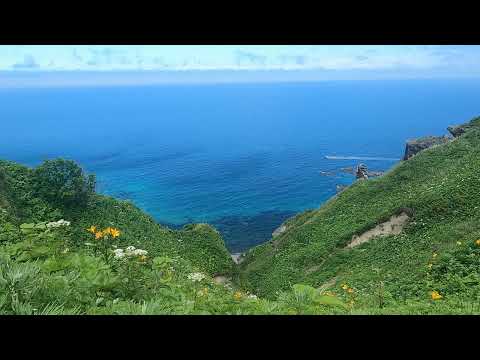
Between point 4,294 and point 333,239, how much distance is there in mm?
23345

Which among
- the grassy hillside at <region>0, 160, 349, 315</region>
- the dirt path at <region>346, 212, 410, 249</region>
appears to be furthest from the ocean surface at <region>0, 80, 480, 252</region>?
the grassy hillside at <region>0, 160, 349, 315</region>

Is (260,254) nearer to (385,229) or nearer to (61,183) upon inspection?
(385,229)

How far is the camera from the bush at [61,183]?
24.0 m

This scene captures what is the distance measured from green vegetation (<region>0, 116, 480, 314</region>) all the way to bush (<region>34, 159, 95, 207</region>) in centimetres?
6

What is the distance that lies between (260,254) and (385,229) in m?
12.0

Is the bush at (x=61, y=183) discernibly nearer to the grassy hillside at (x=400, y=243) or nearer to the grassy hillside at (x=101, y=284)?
the grassy hillside at (x=101, y=284)

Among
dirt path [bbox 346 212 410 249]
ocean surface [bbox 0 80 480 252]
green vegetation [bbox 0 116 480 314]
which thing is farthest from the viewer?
ocean surface [bbox 0 80 480 252]

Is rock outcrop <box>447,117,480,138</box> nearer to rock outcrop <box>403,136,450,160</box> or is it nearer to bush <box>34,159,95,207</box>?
rock outcrop <box>403,136,450,160</box>

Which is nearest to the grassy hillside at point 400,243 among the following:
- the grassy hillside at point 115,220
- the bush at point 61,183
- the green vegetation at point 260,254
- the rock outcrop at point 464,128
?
the green vegetation at point 260,254

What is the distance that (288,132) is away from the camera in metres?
160

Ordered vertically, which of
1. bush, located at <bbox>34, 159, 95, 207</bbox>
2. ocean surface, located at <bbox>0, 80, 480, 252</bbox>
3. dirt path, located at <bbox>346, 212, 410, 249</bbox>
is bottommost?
ocean surface, located at <bbox>0, 80, 480, 252</bbox>

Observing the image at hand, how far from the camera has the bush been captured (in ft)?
78.8
